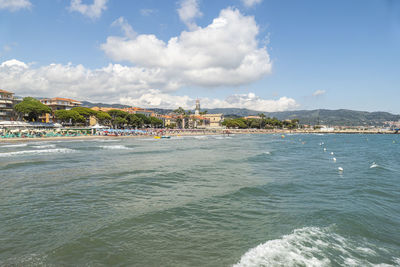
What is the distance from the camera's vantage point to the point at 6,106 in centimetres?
7150

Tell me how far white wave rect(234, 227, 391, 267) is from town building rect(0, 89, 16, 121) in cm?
8582

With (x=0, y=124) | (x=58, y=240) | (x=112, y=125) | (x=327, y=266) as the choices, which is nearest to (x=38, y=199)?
(x=58, y=240)

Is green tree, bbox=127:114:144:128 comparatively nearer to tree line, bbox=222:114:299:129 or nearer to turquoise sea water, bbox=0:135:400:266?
tree line, bbox=222:114:299:129

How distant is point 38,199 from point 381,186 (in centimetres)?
1758

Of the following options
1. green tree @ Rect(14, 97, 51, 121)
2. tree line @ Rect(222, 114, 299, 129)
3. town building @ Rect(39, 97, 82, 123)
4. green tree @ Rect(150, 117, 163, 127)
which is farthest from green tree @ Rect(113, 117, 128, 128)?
tree line @ Rect(222, 114, 299, 129)

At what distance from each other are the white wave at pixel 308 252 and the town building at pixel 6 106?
8582 centimetres

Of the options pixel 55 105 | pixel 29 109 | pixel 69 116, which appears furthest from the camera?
pixel 55 105

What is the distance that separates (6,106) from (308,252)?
88.4 metres

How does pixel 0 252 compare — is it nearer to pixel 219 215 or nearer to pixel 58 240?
pixel 58 240

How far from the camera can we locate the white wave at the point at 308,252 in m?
5.93

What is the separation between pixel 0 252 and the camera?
6.19m

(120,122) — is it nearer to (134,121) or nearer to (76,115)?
(134,121)

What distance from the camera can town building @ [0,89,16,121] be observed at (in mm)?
70312

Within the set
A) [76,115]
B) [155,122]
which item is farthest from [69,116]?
[155,122]
